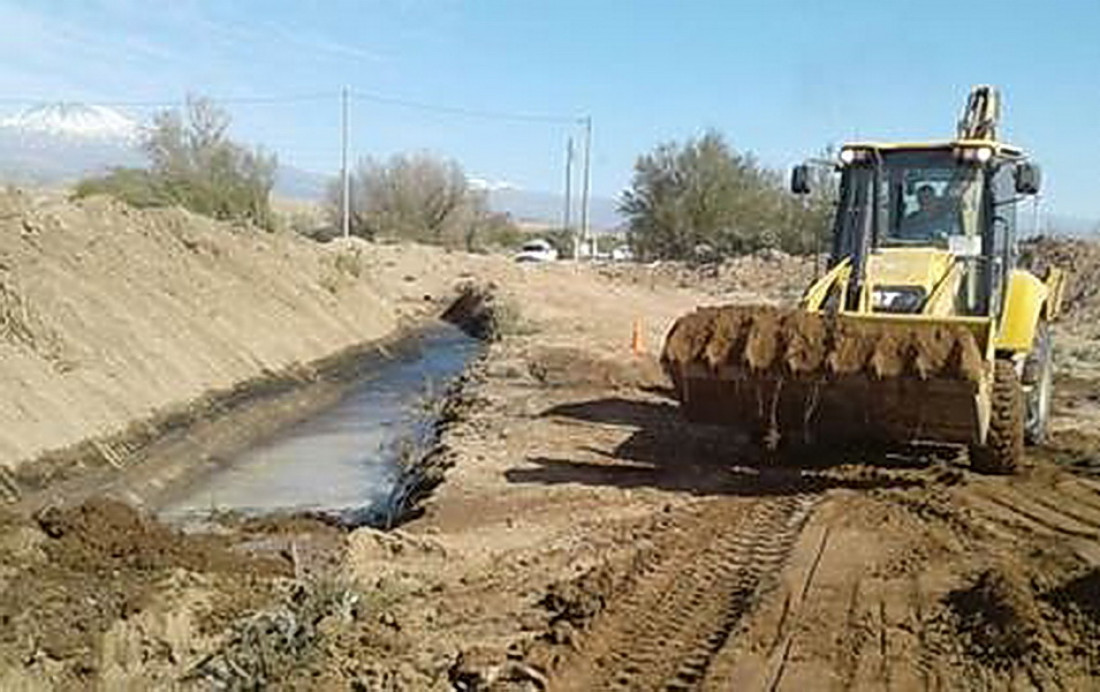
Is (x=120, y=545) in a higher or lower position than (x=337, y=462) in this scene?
higher

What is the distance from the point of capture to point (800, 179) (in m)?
13.4

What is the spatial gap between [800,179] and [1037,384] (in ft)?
11.6

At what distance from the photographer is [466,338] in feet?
117

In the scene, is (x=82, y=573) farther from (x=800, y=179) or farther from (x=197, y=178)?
(x=197, y=178)

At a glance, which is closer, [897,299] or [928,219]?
[897,299]

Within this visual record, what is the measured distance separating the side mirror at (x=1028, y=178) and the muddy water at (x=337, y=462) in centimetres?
683

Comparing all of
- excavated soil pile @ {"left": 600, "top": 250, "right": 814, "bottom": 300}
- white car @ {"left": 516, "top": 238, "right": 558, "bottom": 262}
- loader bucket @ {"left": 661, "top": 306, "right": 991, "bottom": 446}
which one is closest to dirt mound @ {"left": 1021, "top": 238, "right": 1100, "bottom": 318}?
excavated soil pile @ {"left": 600, "top": 250, "right": 814, "bottom": 300}

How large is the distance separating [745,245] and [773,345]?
55139mm

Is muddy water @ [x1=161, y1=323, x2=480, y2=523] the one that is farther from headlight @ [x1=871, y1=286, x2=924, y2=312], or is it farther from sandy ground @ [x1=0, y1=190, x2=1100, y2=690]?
headlight @ [x1=871, y1=286, x2=924, y2=312]

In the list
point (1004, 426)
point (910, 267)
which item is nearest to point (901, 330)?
point (1004, 426)

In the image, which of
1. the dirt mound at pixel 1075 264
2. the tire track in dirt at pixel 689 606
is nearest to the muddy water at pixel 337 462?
the tire track in dirt at pixel 689 606

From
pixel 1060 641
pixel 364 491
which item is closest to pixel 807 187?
pixel 364 491

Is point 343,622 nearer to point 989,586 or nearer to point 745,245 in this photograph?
point 989,586

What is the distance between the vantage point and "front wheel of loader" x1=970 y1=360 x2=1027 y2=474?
11.8m
